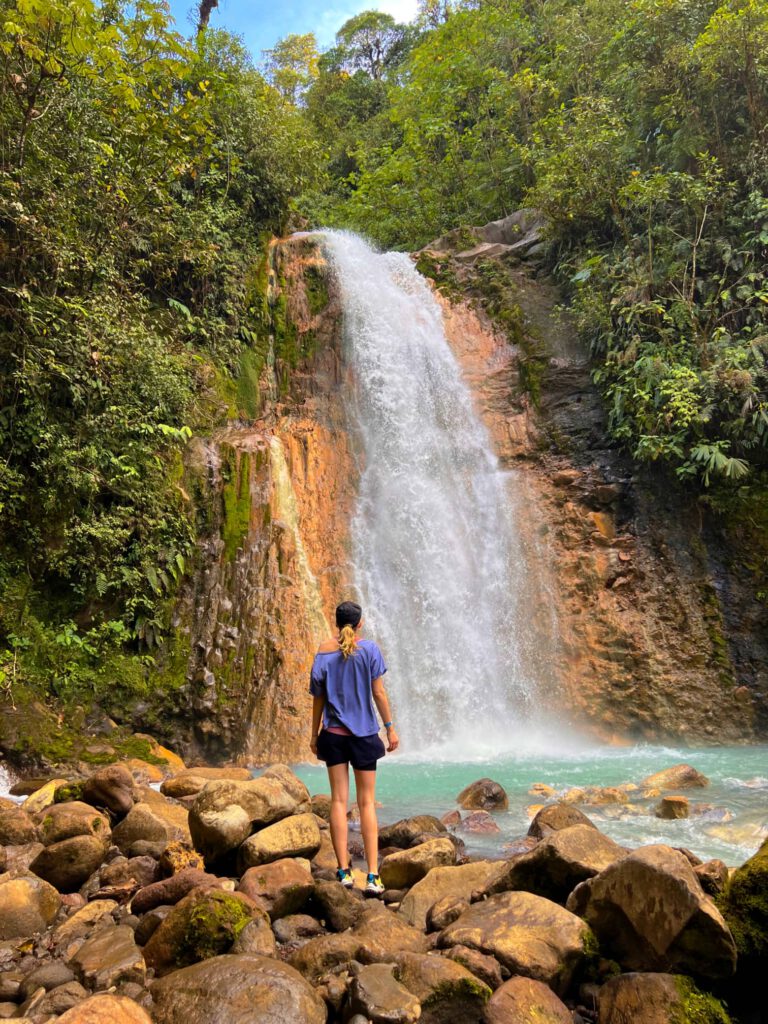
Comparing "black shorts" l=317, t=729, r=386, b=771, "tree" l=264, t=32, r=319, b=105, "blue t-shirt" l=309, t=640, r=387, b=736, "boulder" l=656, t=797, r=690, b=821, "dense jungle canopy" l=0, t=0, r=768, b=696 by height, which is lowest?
"boulder" l=656, t=797, r=690, b=821

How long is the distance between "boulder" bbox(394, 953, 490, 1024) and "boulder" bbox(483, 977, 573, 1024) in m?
0.05

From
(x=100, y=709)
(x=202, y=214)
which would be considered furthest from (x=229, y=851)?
(x=202, y=214)

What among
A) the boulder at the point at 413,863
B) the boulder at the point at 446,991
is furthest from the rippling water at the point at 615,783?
the boulder at the point at 446,991

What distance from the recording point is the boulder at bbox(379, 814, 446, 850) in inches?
194

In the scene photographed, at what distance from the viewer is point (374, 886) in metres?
3.85

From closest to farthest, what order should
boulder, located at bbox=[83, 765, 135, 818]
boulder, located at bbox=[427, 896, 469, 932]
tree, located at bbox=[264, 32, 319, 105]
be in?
boulder, located at bbox=[427, 896, 469, 932] < boulder, located at bbox=[83, 765, 135, 818] < tree, located at bbox=[264, 32, 319, 105]

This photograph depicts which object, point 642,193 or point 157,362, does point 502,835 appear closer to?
point 157,362

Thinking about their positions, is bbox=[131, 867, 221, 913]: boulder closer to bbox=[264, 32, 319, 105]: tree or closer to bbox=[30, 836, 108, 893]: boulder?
bbox=[30, 836, 108, 893]: boulder

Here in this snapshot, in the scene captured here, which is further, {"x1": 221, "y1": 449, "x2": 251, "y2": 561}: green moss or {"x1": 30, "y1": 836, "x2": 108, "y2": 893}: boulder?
{"x1": 221, "y1": 449, "x2": 251, "y2": 561}: green moss

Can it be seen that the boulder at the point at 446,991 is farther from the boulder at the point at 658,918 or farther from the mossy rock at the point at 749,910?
the mossy rock at the point at 749,910

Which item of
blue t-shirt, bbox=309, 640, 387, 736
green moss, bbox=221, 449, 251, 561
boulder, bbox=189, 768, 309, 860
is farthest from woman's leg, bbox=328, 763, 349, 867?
green moss, bbox=221, 449, 251, 561

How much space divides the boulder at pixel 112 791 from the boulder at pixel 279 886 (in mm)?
1572

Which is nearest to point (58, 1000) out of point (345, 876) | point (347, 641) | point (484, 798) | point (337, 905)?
point (337, 905)

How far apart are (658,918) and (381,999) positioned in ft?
3.90
